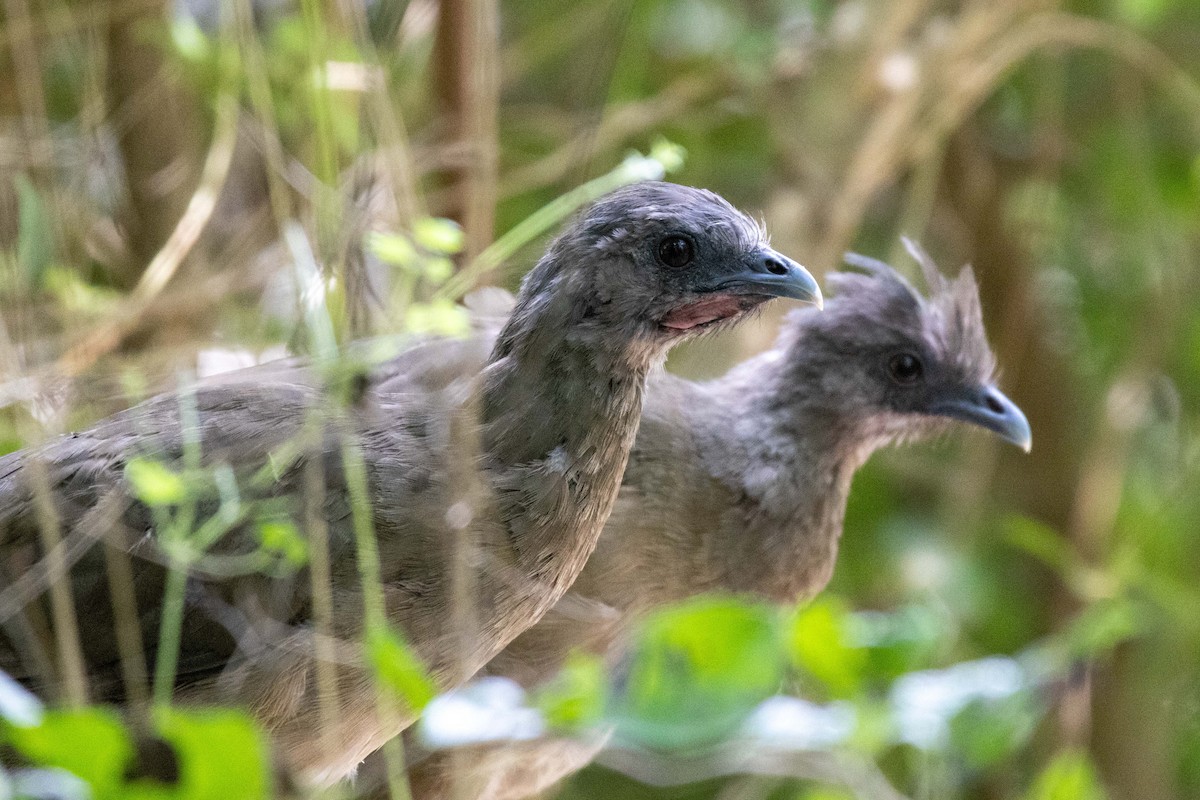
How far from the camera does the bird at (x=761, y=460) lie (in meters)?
2.14

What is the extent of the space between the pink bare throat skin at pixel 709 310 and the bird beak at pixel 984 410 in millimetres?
783

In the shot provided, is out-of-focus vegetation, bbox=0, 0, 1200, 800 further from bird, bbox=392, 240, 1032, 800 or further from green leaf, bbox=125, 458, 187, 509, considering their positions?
bird, bbox=392, 240, 1032, 800

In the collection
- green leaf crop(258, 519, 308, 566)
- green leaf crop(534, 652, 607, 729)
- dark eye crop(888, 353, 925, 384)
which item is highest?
Answer: green leaf crop(258, 519, 308, 566)

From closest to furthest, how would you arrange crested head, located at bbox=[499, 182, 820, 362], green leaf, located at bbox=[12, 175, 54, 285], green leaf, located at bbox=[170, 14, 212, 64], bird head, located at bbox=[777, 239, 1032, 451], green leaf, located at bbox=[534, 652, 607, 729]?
1. green leaf, located at bbox=[534, 652, 607, 729]
2. crested head, located at bbox=[499, 182, 820, 362]
3. green leaf, located at bbox=[12, 175, 54, 285]
4. green leaf, located at bbox=[170, 14, 212, 64]
5. bird head, located at bbox=[777, 239, 1032, 451]

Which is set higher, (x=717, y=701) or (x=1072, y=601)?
(x=717, y=701)

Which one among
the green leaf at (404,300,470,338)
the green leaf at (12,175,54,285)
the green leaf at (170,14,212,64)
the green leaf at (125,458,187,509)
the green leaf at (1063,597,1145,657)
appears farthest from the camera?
the green leaf at (170,14,212,64)

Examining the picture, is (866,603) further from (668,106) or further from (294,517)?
(294,517)

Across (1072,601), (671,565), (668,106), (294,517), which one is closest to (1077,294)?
(1072,601)

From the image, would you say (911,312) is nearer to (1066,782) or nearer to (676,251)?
(676,251)

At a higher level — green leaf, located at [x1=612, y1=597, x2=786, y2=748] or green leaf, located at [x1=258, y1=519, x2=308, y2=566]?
green leaf, located at [x1=258, y1=519, x2=308, y2=566]

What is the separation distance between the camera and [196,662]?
6.00 feet

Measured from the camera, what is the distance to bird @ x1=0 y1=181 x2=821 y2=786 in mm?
1753

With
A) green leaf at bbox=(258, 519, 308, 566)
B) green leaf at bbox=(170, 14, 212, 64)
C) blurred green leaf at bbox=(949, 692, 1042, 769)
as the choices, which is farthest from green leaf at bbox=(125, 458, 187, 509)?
blurred green leaf at bbox=(949, 692, 1042, 769)

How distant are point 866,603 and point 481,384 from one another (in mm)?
2539
